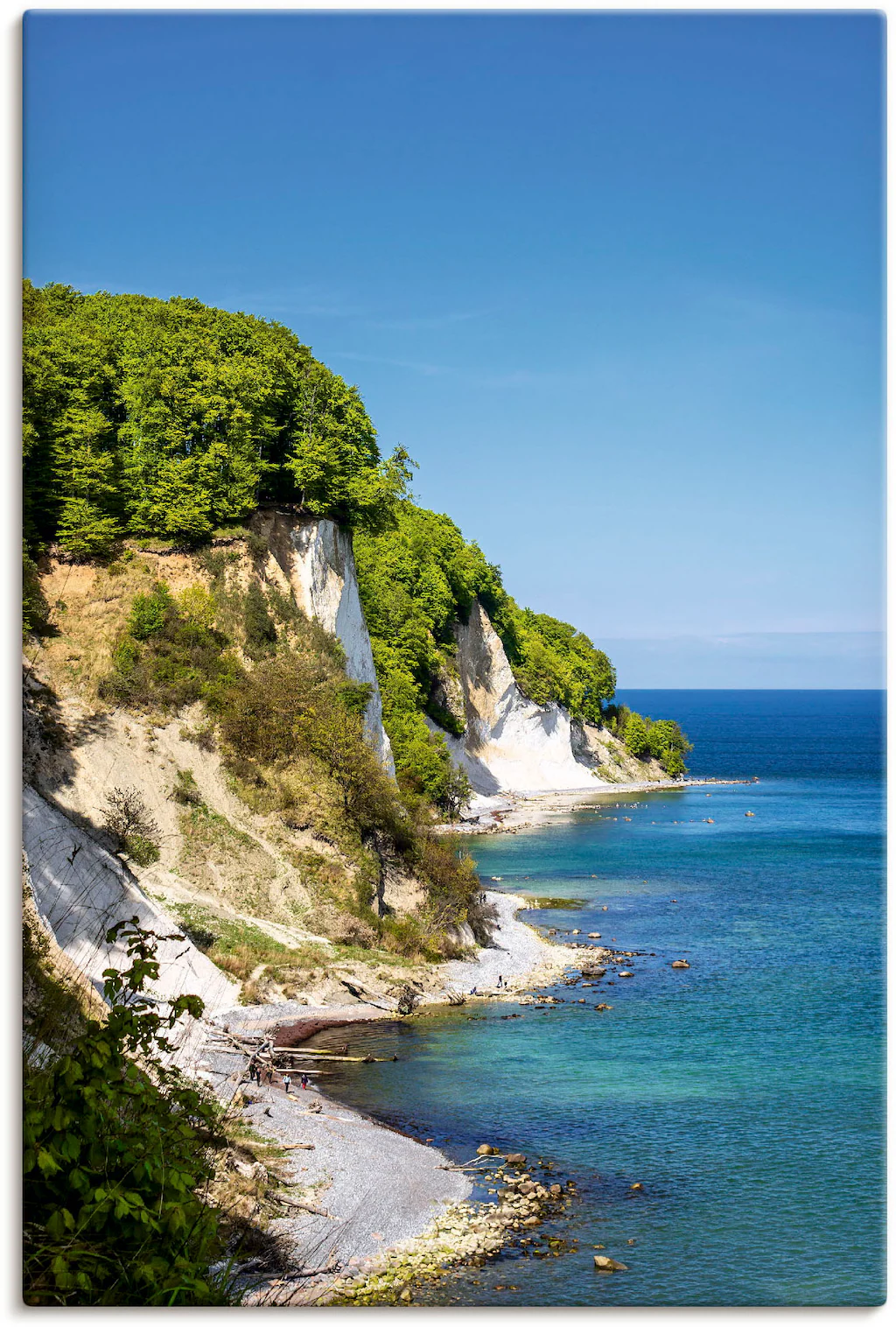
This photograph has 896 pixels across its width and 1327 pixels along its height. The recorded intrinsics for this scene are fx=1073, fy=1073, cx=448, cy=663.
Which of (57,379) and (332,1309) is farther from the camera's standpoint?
(57,379)

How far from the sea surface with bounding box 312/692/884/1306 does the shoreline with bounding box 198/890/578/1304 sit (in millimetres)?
554

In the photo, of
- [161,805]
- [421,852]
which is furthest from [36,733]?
[421,852]

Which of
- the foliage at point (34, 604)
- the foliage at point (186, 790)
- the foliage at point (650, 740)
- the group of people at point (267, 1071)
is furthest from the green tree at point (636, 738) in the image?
the group of people at point (267, 1071)

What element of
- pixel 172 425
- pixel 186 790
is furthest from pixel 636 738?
pixel 186 790

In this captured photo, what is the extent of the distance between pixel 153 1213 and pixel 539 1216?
357 inches

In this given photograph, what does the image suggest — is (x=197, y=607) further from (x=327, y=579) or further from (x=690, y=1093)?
(x=690, y=1093)

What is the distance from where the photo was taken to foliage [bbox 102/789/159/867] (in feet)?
69.4

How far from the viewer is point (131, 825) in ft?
70.2

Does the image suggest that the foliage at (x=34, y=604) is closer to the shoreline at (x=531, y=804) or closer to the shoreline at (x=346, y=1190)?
the shoreline at (x=346, y=1190)

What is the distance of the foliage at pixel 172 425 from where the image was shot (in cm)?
2450

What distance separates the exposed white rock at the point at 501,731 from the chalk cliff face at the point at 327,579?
93.6 ft

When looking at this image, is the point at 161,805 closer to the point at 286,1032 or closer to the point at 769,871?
the point at 286,1032

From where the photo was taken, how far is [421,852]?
2627 cm

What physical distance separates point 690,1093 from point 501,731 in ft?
165
